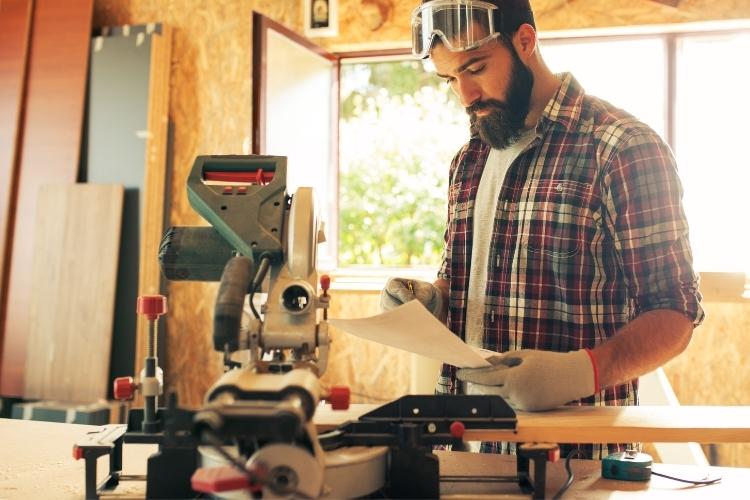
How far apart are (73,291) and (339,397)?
335 cm

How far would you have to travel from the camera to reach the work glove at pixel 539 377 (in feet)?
4.30

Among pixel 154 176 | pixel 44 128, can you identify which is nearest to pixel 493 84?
pixel 154 176

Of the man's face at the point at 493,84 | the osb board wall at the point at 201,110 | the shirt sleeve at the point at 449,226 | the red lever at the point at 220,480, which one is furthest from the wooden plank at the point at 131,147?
the red lever at the point at 220,480

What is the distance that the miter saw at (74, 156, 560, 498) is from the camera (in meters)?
0.83

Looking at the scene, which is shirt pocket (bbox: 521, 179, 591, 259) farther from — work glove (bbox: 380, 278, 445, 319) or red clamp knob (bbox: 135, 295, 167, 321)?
red clamp knob (bbox: 135, 295, 167, 321)

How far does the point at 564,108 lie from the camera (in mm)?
1652

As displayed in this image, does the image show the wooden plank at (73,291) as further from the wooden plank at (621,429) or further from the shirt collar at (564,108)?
the wooden plank at (621,429)

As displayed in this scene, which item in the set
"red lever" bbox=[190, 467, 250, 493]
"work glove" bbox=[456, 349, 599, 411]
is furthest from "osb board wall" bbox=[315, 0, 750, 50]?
"red lever" bbox=[190, 467, 250, 493]

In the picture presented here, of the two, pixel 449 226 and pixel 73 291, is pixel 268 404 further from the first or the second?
pixel 73 291

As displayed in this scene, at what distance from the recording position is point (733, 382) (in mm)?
3725

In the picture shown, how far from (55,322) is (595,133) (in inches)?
130

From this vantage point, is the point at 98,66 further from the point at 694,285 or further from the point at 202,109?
the point at 694,285

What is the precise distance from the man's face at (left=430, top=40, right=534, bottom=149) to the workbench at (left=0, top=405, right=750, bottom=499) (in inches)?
27.7

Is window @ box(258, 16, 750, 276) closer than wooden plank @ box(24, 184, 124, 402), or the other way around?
window @ box(258, 16, 750, 276)
